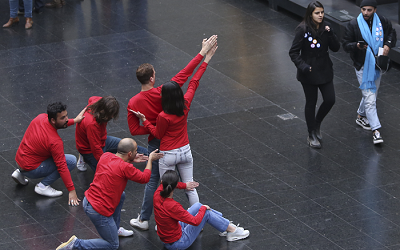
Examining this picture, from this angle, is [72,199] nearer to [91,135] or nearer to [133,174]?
[91,135]

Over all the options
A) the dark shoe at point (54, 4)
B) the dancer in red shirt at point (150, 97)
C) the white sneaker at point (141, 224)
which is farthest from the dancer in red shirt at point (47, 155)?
the dark shoe at point (54, 4)

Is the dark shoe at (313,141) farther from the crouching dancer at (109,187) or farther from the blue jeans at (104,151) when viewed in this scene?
the crouching dancer at (109,187)

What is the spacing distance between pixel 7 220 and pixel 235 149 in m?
2.95

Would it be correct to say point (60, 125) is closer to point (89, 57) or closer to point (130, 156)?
point (130, 156)

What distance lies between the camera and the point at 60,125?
6797mm

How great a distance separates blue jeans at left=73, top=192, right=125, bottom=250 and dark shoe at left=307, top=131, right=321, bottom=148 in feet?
10.0

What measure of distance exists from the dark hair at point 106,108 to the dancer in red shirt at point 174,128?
61 cm

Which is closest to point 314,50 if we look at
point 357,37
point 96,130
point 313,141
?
point 357,37

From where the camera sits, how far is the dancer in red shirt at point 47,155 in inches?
267

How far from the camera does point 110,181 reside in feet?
18.7

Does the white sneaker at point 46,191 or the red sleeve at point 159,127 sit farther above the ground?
the red sleeve at point 159,127

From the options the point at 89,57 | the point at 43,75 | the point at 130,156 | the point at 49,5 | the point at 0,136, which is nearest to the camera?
the point at 130,156

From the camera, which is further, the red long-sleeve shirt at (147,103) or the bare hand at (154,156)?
the red long-sleeve shirt at (147,103)

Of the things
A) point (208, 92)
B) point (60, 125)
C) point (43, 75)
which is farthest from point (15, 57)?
point (60, 125)
